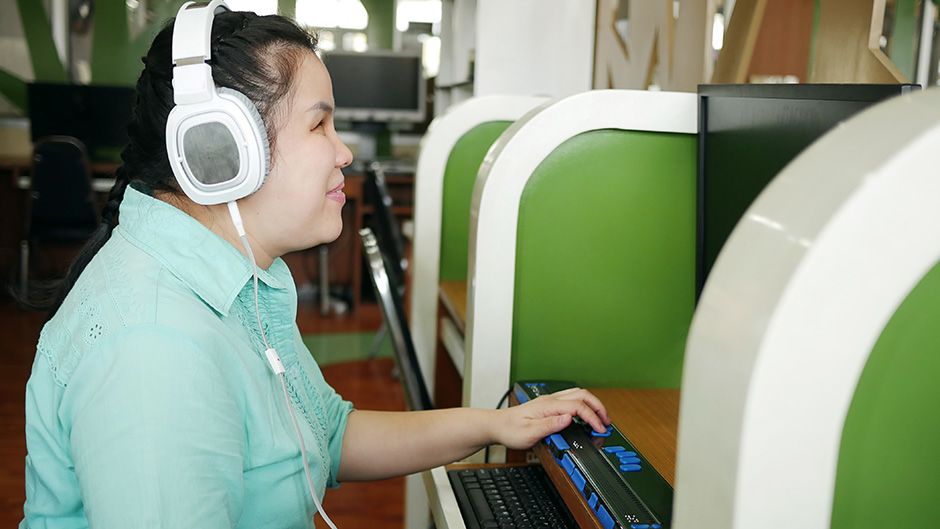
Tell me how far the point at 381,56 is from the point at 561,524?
16.3ft

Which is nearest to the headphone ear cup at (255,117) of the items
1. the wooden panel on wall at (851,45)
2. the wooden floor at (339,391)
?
the wooden panel on wall at (851,45)

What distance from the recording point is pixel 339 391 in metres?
3.68

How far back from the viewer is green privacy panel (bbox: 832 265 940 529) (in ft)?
1.65

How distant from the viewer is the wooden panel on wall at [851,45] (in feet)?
3.59

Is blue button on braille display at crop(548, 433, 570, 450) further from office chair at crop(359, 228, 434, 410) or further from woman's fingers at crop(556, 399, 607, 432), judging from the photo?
office chair at crop(359, 228, 434, 410)

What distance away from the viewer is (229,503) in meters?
0.83

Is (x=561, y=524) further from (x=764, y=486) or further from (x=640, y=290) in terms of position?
(x=764, y=486)

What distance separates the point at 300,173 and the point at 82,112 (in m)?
5.06

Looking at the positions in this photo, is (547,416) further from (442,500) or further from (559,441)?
(442,500)

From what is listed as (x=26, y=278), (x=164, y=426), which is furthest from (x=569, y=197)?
(x=26, y=278)

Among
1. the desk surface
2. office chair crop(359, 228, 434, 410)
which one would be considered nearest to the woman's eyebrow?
office chair crop(359, 228, 434, 410)

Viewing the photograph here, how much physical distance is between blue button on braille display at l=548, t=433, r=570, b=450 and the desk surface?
0.63 meters

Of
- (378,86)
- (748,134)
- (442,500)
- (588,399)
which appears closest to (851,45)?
→ (748,134)

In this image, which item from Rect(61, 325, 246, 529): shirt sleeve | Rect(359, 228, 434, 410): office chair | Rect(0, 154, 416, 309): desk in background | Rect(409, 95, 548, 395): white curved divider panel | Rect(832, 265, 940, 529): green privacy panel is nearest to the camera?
Rect(832, 265, 940, 529): green privacy panel
